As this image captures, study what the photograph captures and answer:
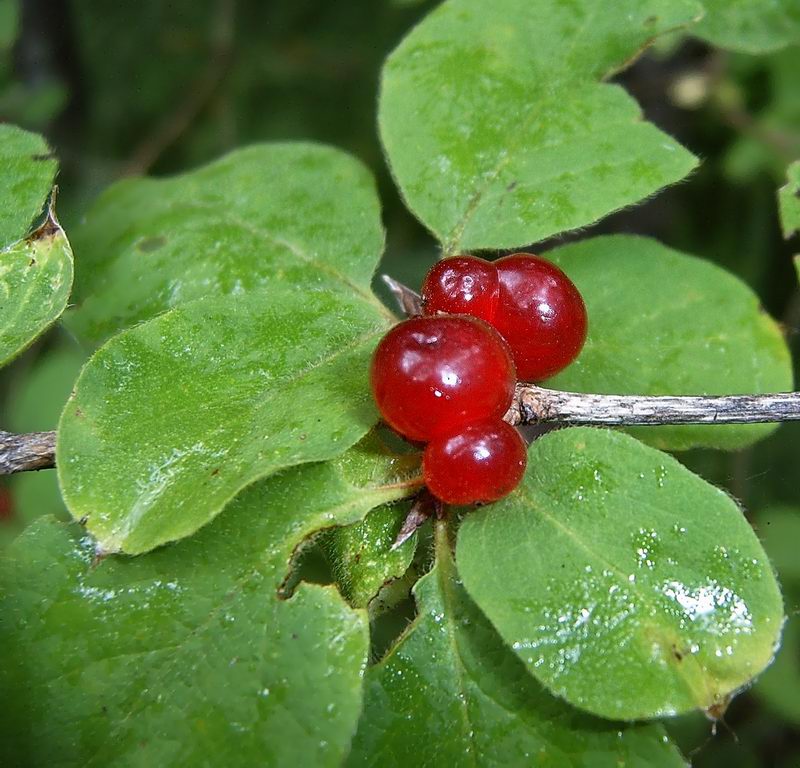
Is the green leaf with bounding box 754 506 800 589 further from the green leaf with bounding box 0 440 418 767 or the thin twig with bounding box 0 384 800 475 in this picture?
the green leaf with bounding box 0 440 418 767

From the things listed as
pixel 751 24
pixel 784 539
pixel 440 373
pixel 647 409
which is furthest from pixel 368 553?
pixel 784 539

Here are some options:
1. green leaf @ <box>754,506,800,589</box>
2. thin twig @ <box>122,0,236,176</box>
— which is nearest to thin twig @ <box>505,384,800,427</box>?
green leaf @ <box>754,506,800,589</box>

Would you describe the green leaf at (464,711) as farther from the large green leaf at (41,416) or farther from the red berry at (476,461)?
the large green leaf at (41,416)

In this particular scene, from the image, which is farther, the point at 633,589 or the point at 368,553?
the point at 368,553

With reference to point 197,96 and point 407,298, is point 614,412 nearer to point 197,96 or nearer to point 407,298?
point 407,298

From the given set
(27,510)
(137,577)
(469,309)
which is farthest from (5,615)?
(27,510)

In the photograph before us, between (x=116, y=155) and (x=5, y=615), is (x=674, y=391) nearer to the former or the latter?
(x=5, y=615)
